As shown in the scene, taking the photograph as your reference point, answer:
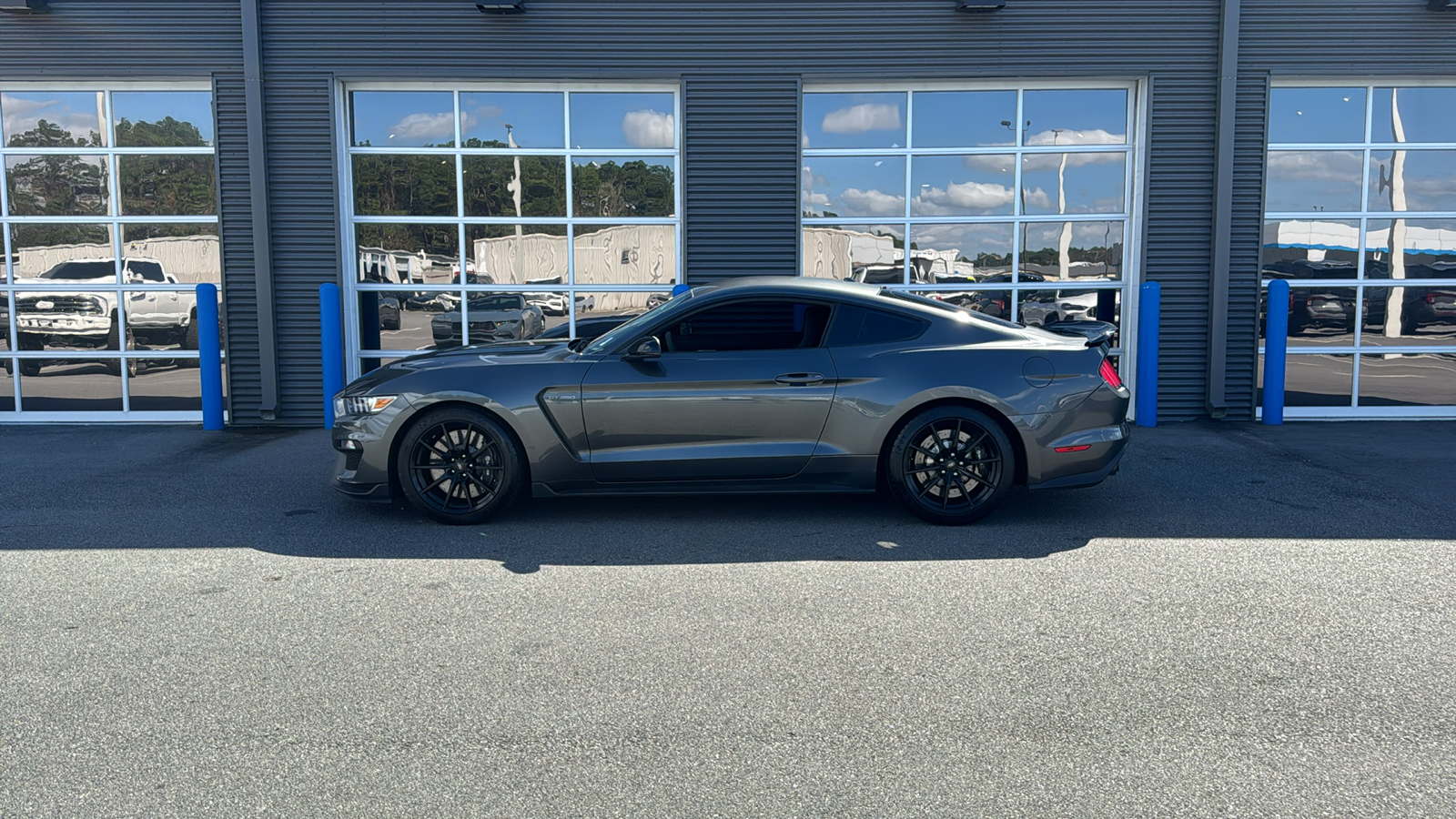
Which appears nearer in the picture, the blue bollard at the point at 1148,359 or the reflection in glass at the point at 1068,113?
the blue bollard at the point at 1148,359

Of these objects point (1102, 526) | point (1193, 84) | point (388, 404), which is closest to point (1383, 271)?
point (1193, 84)

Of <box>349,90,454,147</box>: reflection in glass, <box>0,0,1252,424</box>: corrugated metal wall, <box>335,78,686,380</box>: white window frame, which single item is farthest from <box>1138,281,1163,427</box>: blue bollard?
<box>349,90,454,147</box>: reflection in glass

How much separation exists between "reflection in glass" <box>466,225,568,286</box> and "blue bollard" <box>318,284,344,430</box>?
4.57 feet

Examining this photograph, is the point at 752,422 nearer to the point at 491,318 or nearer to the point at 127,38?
the point at 491,318

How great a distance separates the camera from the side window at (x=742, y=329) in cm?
661

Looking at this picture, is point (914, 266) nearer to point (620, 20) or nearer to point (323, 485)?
point (620, 20)

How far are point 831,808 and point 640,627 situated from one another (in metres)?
1.67

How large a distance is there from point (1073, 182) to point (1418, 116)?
332 centimetres

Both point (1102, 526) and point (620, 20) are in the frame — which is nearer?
point (1102, 526)

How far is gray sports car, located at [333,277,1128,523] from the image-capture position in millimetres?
6434

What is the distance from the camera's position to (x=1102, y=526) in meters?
6.50

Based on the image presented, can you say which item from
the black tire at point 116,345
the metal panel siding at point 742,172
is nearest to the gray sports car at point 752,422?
the metal panel siding at point 742,172

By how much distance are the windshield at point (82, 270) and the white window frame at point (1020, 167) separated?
6739mm

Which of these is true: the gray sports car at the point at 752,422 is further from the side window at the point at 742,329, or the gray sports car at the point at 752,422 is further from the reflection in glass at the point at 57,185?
the reflection in glass at the point at 57,185
